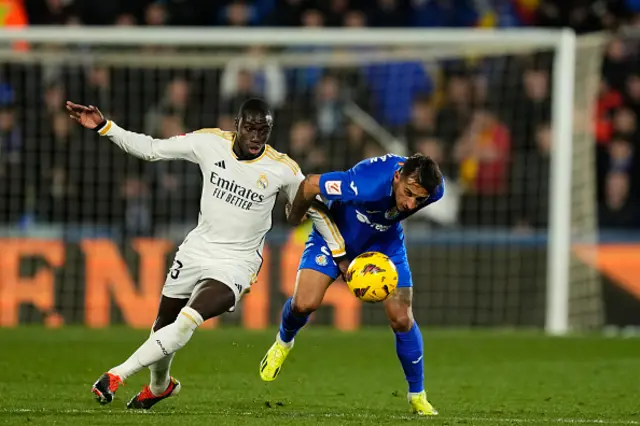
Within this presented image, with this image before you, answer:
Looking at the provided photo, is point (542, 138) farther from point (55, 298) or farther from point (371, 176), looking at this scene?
point (371, 176)

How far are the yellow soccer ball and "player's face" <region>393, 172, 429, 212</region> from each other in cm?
39

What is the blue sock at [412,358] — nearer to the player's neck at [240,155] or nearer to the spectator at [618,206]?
the player's neck at [240,155]

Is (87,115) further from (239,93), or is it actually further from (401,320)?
(239,93)

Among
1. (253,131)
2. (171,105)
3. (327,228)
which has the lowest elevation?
(327,228)

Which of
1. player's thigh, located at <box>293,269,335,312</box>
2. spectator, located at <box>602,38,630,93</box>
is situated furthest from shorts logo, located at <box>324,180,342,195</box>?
spectator, located at <box>602,38,630,93</box>

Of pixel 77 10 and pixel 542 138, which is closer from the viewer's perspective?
pixel 542 138

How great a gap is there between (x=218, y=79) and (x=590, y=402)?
28.7 ft

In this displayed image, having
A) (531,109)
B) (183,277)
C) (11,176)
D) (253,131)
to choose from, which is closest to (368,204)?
(253,131)

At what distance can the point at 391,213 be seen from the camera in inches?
357

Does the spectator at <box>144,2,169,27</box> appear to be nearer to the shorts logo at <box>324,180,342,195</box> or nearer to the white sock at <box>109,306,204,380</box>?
the shorts logo at <box>324,180,342,195</box>

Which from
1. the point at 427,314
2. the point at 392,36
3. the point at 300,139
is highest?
the point at 392,36

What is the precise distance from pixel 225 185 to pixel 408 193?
1274mm

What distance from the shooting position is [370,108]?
17.6m

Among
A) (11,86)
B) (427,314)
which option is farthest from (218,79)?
(427,314)
